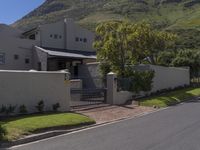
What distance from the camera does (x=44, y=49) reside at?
4419 centimetres

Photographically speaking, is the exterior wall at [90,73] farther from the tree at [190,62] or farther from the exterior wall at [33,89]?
the tree at [190,62]

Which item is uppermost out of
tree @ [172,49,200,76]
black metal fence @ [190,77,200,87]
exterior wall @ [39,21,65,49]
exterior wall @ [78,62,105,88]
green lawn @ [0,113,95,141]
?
exterior wall @ [39,21,65,49]

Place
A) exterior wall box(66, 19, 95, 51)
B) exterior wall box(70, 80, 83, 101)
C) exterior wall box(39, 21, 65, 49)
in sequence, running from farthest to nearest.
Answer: exterior wall box(66, 19, 95, 51), exterior wall box(39, 21, 65, 49), exterior wall box(70, 80, 83, 101)

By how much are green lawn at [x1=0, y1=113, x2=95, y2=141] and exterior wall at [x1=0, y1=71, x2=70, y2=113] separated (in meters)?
1.64

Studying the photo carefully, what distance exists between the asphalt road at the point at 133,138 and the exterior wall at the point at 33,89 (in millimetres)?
4056

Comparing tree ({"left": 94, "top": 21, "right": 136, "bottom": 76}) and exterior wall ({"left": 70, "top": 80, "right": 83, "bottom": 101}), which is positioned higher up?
tree ({"left": 94, "top": 21, "right": 136, "bottom": 76})

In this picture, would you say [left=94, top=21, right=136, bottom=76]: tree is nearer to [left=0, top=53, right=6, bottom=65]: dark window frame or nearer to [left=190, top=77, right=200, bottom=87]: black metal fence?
[left=0, top=53, right=6, bottom=65]: dark window frame

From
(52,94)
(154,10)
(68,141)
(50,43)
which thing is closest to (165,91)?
(50,43)

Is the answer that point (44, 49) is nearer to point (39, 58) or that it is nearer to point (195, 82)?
point (39, 58)

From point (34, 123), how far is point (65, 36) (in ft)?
116

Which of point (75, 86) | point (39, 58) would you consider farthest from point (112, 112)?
point (39, 58)

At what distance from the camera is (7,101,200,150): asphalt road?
12.0 m

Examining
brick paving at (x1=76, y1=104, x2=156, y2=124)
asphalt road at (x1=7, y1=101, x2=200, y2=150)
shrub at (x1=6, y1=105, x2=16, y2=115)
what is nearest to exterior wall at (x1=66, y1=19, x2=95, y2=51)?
brick paving at (x1=76, y1=104, x2=156, y2=124)

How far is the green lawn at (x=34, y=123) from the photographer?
1393 cm
